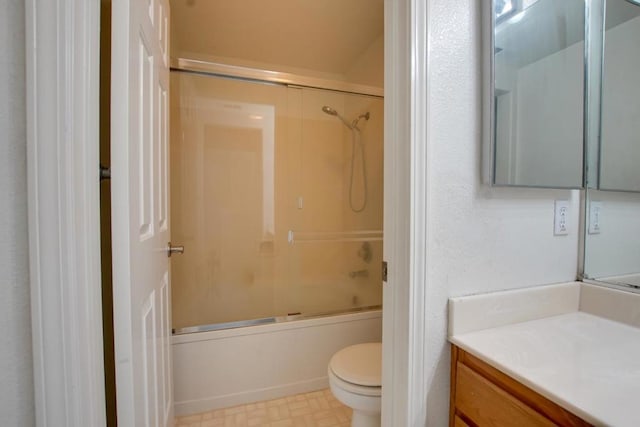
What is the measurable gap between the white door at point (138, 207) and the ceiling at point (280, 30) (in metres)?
0.95

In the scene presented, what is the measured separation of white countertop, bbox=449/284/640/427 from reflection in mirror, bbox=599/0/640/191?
0.45 m

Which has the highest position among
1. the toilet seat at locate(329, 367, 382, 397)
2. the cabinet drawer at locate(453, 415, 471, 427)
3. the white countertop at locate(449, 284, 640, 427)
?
the white countertop at locate(449, 284, 640, 427)

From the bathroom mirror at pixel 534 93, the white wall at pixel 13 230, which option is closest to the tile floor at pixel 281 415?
the white wall at pixel 13 230

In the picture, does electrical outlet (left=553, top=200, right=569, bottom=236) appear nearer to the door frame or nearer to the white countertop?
the white countertop

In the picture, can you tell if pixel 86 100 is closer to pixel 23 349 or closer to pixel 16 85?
pixel 16 85

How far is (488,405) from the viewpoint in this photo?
71 cm

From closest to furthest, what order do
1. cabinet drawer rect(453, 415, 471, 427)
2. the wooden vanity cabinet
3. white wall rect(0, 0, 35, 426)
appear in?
1. white wall rect(0, 0, 35, 426)
2. the wooden vanity cabinet
3. cabinet drawer rect(453, 415, 471, 427)

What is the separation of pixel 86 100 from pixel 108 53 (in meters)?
0.31

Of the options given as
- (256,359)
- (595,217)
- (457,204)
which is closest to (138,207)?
(457,204)

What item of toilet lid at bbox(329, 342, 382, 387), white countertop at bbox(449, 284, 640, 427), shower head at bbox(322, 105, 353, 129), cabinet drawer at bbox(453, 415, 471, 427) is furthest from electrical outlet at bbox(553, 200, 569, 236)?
shower head at bbox(322, 105, 353, 129)

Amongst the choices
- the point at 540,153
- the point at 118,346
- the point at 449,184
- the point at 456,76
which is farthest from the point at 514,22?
the point at 118,346

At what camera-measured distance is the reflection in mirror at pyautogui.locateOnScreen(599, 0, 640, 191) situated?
0.96m

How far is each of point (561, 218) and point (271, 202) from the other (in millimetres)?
1793

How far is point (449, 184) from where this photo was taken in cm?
83
